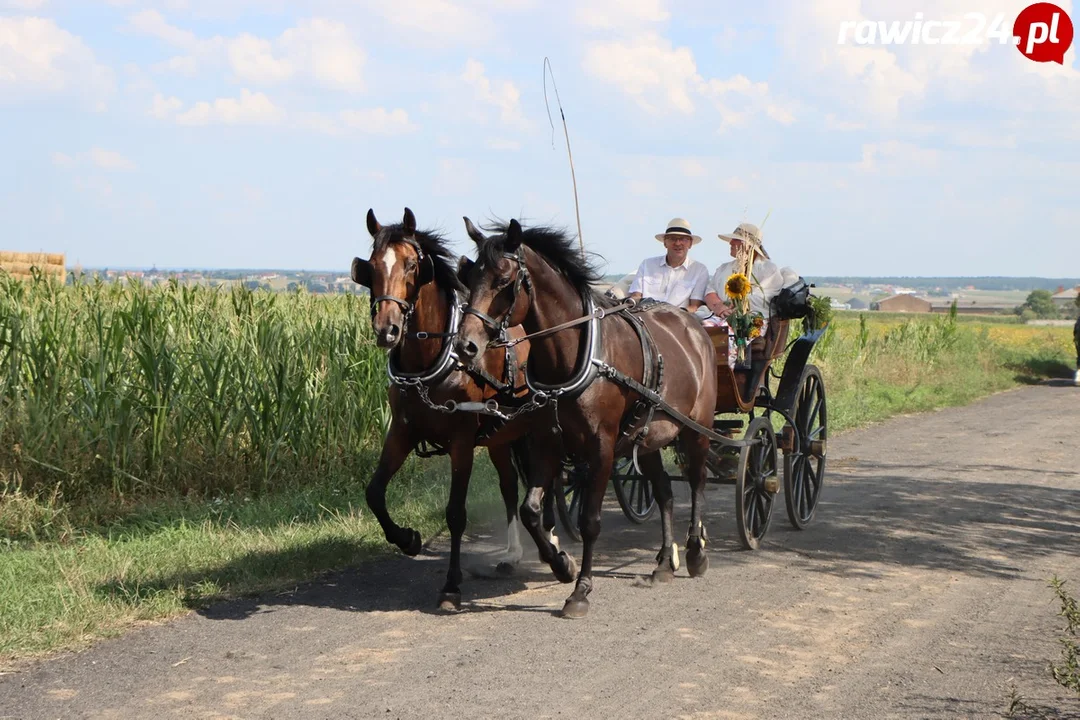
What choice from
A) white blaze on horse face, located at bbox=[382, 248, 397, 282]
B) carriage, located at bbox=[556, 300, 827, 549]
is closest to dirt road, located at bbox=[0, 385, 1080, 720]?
carriage, located at bbox=[556, 300, 827, 549]

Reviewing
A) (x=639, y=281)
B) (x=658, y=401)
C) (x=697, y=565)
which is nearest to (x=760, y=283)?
(x=639, y=281)

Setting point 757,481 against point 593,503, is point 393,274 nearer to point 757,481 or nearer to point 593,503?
point 593,503

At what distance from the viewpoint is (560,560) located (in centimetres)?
658

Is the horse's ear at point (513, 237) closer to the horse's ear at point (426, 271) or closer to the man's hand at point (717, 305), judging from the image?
the horse's ear at point (426, 271)

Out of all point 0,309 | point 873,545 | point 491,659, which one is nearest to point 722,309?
point 873,545

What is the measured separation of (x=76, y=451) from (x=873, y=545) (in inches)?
228

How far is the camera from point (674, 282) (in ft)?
28.8

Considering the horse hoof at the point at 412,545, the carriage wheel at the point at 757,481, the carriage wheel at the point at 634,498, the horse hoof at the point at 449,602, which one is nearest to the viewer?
the horse hoof at the point at 449,602

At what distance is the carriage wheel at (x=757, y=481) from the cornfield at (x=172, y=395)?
3435 mm

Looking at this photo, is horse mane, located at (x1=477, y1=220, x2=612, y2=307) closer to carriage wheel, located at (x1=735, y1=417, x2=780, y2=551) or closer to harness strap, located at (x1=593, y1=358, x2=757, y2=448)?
harness strap, located at (x1=593, y1=358, x2=757, y2=448)

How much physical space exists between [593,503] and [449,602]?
95cm

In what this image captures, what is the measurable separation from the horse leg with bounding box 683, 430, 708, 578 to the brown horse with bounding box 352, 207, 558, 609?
1288 millimetres

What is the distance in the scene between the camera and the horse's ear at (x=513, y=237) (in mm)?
5961

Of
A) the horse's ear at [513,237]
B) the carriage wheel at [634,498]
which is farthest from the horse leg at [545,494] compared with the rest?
the carriage wheel at [634,498]
